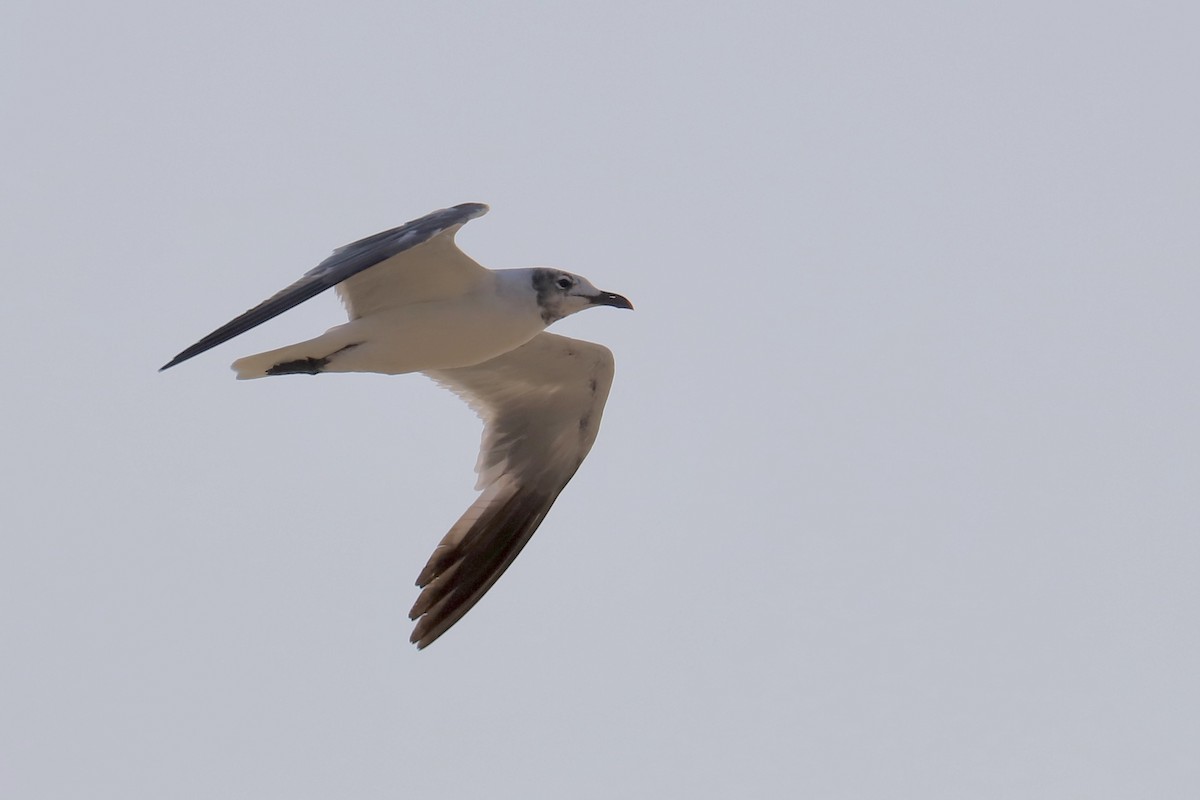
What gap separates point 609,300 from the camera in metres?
9.92

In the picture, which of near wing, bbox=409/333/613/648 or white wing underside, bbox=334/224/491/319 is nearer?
white wing underside, bbox=334/224/491/319

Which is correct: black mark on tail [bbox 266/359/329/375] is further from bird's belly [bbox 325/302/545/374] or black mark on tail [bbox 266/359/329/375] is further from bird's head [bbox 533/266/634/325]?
bird's head [bbox 533/266/634/325]

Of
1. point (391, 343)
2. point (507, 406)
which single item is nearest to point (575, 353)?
point (507, 406)

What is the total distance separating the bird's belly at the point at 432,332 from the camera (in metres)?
9.79

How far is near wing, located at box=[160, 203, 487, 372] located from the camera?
8797mm

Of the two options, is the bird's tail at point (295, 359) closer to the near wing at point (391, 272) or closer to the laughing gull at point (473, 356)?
the laughing gull at point (473, 356)

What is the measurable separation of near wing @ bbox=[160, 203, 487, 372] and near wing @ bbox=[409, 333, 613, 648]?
3.68 ft

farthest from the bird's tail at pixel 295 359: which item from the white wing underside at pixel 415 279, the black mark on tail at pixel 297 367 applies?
the white wing underside at pixel 415 279

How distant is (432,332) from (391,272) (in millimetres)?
409

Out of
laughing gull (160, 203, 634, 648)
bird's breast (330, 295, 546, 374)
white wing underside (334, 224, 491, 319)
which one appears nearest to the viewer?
laughing gull (160, 203, 634, 648)

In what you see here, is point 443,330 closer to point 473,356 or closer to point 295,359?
point 473,356

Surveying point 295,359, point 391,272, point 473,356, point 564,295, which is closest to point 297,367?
point 295,359

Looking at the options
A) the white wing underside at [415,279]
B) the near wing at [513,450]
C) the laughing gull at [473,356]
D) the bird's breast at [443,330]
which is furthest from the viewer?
the near wing at [513,450]

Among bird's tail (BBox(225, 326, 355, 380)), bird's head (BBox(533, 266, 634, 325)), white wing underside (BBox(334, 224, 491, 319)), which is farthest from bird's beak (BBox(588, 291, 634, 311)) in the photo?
bird's tail (BBox(225, 326, 355, 380))
